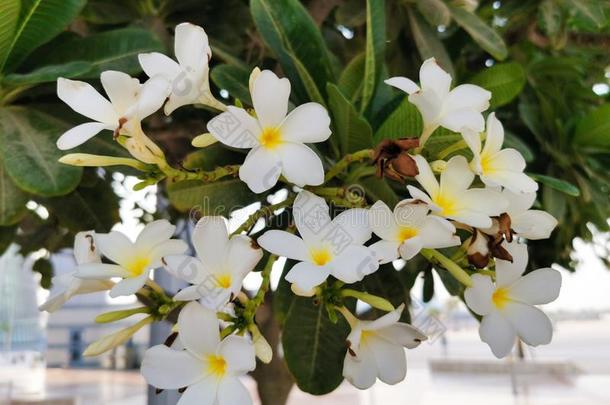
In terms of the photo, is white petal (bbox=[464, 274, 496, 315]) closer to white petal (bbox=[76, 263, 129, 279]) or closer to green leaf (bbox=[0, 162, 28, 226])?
white petal (bbox=[76, 263, 129, 279])

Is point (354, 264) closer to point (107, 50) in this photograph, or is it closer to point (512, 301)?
point (512, 301)

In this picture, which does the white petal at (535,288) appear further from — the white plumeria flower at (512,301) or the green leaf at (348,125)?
the green leaf at (348,125)

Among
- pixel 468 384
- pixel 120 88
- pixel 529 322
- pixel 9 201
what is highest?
pixel 120 88

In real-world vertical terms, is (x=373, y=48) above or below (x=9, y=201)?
above

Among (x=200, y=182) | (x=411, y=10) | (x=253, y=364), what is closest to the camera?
(x=253, y=364)

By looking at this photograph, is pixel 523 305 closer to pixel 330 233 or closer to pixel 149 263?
pixel 330 233

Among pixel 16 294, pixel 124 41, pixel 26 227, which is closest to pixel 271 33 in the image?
pixel 124 41

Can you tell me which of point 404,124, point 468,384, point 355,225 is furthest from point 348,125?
point 468,384

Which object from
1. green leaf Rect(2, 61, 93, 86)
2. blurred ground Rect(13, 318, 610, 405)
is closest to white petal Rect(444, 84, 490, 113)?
green leaf Rect(2, 61, 93, 86)
